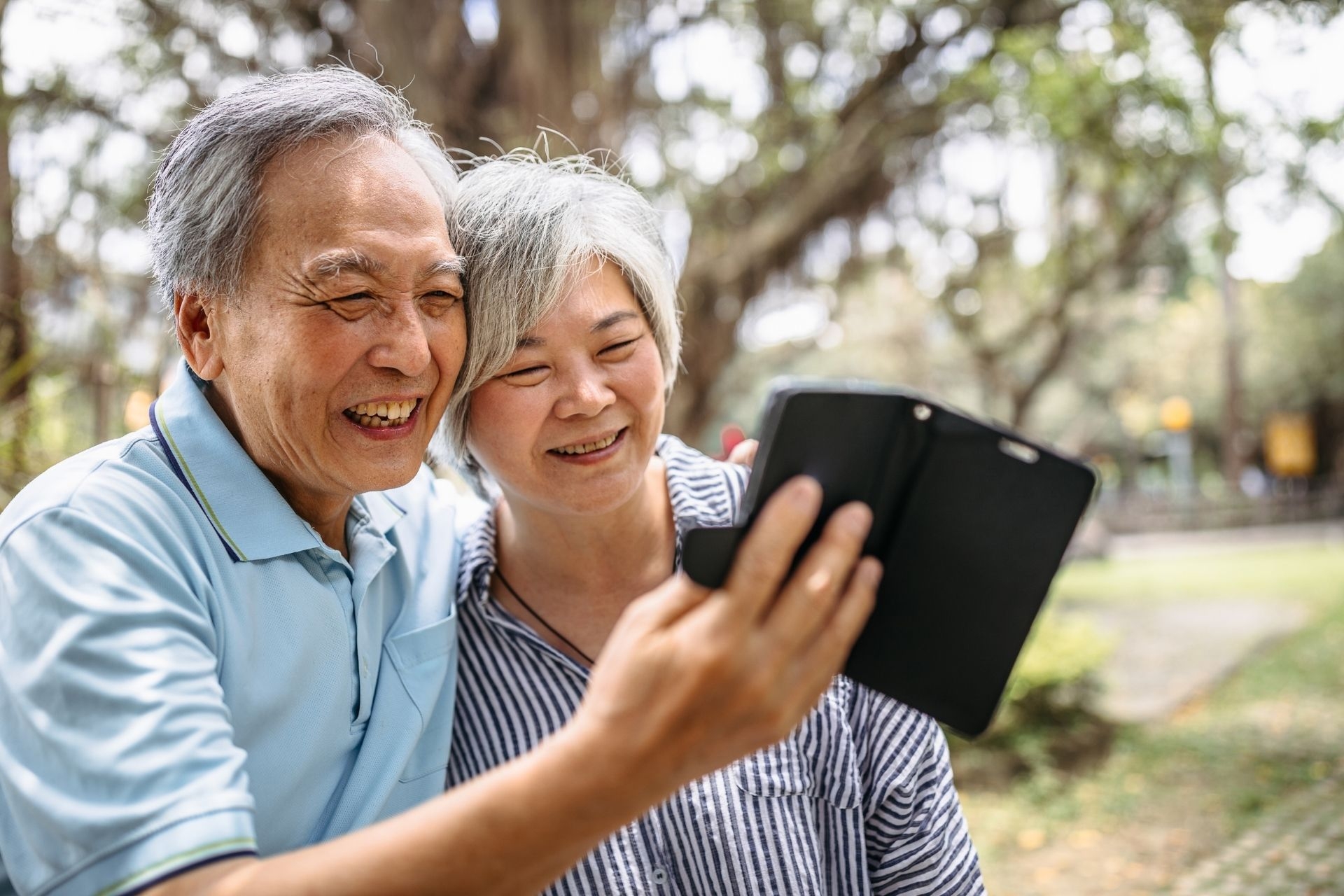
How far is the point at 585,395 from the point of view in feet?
6.30

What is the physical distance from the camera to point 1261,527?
24.6m

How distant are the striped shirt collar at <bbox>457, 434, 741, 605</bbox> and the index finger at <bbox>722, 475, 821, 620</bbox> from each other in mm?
990

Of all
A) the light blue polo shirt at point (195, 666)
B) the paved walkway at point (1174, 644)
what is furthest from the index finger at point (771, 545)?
the paved walkway at point (1174, 644)

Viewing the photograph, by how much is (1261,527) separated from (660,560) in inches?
1033

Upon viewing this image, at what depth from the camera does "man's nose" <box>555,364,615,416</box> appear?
192 centimetres

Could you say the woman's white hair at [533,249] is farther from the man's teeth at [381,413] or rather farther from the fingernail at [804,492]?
the fingernail at [804,492]

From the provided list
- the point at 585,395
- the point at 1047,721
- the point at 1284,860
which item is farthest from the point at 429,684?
the point at 1047,721

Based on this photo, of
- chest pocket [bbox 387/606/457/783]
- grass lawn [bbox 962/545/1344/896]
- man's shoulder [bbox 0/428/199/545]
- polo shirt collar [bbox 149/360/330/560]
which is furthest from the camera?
grass lawn [bbox 962/545/1344/896]

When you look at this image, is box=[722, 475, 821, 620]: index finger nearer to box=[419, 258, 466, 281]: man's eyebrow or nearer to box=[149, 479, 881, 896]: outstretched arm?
box=[149, 479, 881, 896]: outstretched arm

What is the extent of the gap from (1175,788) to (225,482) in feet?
22.6

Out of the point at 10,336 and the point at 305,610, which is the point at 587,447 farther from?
the point at 10,336

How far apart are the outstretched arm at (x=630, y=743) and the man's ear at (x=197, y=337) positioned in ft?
2.88

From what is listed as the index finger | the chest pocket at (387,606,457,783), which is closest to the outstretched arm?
the index finger

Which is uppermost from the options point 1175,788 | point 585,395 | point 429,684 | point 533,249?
point 533,249
